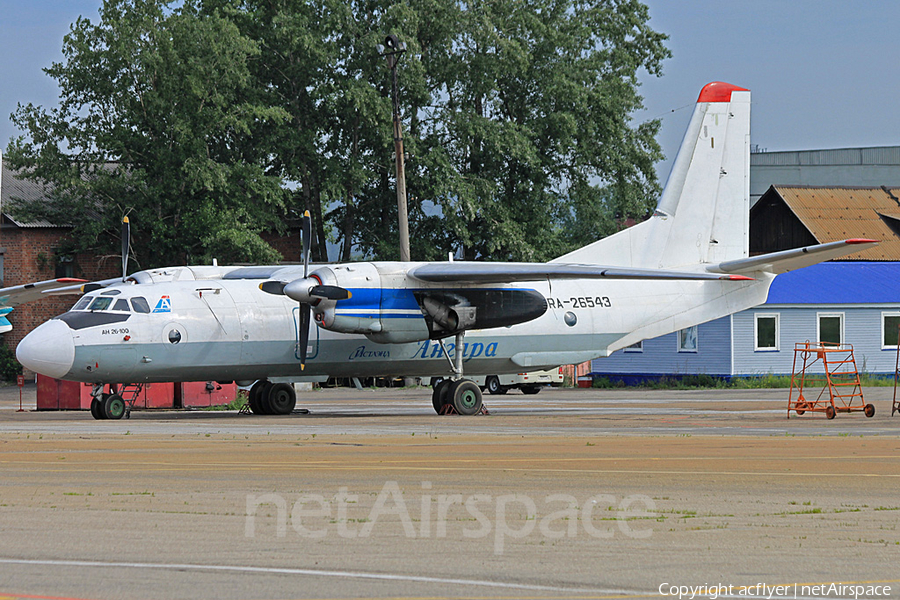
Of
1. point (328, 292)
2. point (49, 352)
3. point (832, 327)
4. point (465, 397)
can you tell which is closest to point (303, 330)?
point (328, 292)

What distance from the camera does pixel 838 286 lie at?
42.4 metres

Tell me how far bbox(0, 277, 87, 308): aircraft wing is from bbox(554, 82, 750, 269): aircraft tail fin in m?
13.0

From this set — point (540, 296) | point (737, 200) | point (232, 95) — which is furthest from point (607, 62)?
point (540, 296)

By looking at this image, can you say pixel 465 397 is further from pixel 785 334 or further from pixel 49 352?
pixel 785 334

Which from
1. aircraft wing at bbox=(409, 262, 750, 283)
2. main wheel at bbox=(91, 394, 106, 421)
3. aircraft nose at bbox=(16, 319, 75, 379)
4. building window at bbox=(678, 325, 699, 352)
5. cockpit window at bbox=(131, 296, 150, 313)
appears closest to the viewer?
aircraft nose at bbox=(16, 319, 75, 379)

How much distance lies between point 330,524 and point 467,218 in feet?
125

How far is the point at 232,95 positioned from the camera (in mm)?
43625

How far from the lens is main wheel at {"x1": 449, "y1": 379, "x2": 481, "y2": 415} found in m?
25.9

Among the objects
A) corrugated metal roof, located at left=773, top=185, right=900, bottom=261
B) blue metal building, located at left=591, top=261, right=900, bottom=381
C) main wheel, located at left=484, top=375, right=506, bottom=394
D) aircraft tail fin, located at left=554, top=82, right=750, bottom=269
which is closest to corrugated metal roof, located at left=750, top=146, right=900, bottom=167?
corrugated metal roof, located at left=773, top=185, right=900, bottom=261

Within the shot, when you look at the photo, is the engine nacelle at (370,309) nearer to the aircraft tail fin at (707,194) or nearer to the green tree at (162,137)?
the aircraft tail fin at (707,194)

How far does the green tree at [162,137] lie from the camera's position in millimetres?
42219

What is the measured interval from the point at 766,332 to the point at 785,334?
745 millimetres

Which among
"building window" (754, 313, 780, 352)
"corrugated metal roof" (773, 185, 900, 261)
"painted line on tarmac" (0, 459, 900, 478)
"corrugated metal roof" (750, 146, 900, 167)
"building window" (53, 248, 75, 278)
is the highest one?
"corrugated metal roof" (750, 146, 900, 167)

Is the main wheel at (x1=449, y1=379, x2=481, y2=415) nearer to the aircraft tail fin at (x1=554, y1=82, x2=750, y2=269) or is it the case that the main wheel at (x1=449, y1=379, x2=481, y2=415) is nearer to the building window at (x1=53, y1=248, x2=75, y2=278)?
the aircraft tail fin at (x1=554, y1=82, x2=750, y2=269)
